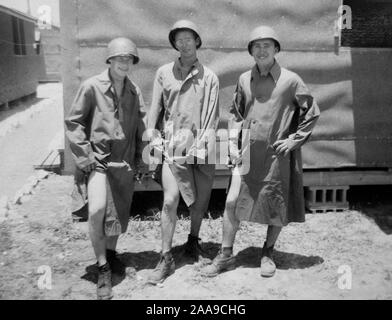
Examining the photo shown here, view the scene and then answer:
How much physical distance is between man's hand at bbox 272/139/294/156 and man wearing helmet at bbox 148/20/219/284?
0.56 metres

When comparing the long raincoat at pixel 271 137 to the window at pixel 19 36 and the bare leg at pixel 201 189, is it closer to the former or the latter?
the bare leg at pixel 201 189

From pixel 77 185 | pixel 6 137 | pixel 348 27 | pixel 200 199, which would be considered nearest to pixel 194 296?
pixel 200 199

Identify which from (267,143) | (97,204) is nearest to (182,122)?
(267,143)

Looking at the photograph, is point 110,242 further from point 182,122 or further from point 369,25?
point 369,25

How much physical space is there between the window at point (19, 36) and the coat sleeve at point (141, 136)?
43.3 ft

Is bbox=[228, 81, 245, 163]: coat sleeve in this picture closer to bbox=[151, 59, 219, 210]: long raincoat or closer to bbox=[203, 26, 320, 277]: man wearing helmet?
bbox=[203, 26, 320, 277]: man wearing helmet

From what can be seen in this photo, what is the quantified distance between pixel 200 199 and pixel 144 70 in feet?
6.19

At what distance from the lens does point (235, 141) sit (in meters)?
3.89

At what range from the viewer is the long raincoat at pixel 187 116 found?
3678 mm

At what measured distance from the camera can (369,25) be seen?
18.0 ft

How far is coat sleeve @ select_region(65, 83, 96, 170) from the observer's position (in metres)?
3.43

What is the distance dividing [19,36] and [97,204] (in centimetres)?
1477

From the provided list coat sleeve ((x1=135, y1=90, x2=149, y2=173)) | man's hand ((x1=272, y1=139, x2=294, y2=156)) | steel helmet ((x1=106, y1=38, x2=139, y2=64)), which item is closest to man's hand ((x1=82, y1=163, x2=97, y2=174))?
coat sleeve ((x1=135, y1=90, x2=149, y2=173))

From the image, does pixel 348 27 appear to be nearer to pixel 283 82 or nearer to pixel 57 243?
pixel 283 82
